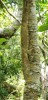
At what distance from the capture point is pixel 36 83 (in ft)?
3.67

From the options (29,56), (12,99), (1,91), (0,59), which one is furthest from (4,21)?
(29,56)

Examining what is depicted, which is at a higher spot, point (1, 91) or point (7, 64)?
point (7, 64)

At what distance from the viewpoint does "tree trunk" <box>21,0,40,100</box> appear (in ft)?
3.61

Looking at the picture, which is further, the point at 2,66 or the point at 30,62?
the point at 2,66

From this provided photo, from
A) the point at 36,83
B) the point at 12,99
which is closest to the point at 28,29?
the point at 36,83

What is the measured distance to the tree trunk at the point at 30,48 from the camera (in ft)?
3.61

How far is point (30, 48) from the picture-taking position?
1107 mm

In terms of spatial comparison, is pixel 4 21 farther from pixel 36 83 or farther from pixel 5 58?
pixel 36 83

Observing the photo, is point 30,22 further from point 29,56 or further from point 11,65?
point 11,65

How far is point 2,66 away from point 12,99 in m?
0.88

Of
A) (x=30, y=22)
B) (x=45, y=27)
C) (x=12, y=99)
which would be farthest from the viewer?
(x=12, y=99)

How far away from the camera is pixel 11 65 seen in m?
4.11

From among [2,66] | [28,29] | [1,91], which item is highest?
[28,29]

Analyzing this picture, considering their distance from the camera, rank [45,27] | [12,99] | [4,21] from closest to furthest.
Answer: [45,27], [4,21], [12,99]
